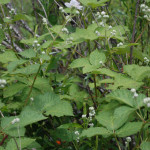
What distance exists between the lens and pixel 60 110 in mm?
1200

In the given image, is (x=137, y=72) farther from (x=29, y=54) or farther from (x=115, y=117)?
(x=29, y=54)

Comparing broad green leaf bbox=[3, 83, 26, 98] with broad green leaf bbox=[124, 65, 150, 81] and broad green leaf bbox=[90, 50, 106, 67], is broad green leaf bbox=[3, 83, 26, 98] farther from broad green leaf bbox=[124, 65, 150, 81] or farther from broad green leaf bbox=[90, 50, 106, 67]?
broad green leaf bbox=[124, 65, 150, 81]

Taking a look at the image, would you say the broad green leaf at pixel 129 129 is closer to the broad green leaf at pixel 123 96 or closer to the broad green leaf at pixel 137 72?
the broad green leaf at pixel 123 96

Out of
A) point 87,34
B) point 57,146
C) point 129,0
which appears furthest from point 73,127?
point 129,0

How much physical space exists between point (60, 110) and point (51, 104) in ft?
0.26

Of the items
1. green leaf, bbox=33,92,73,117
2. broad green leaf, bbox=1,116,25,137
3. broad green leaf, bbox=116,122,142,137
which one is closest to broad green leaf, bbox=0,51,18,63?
green leaf, bbox=33,92,73,117

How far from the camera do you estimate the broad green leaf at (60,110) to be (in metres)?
1.18

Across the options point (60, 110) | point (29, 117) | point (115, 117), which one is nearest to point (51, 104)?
point (60, 110)

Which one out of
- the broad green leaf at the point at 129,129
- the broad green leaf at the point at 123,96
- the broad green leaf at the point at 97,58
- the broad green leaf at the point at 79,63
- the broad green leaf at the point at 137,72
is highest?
the broad green leaf at the point at 97,58

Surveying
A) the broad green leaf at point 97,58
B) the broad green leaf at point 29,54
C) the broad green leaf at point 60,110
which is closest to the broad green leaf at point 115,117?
the broad green leaf at point 60,110

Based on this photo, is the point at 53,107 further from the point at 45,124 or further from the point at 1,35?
the point at 1,35

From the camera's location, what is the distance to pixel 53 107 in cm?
123

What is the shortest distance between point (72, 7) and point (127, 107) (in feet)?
2.08

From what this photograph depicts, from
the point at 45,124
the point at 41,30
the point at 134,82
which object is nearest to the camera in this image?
the point at 134,82
